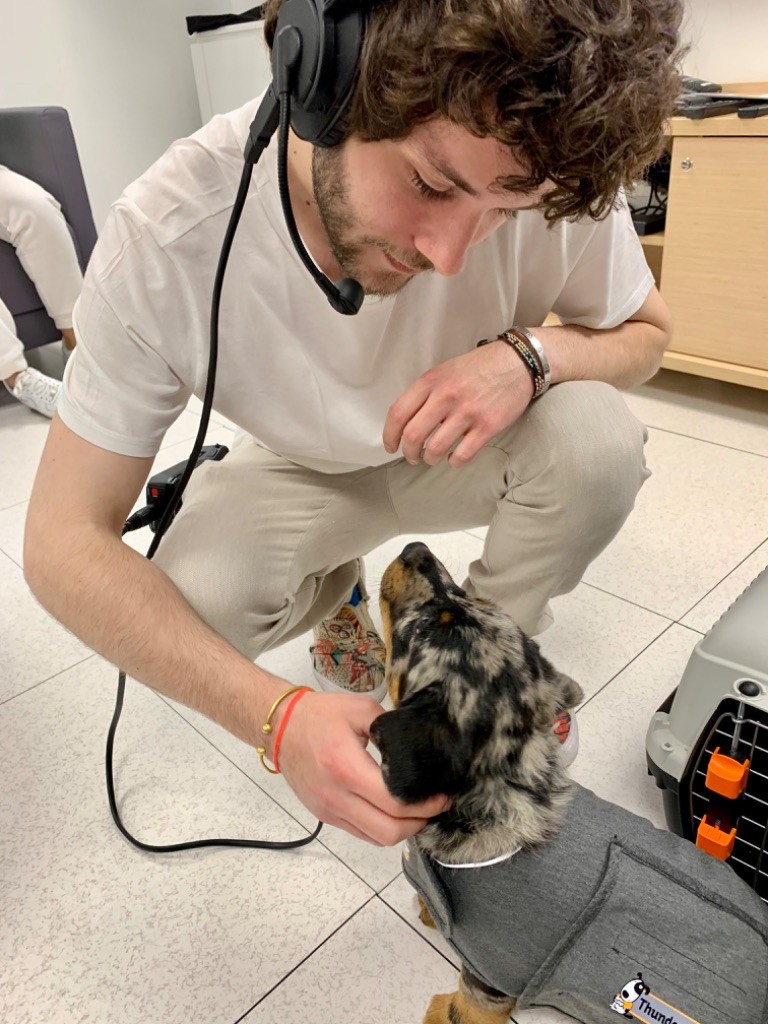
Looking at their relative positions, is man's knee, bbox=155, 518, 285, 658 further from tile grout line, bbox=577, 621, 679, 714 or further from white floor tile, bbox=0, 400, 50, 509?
white floor tile, bbox=0, 400, 50, 509

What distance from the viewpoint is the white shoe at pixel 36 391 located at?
2.46 m

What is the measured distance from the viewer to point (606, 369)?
3.68 ft

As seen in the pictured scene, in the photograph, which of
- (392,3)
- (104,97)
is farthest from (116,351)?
(104,97)

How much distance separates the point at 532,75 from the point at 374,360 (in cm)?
46

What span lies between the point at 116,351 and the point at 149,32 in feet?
11.2

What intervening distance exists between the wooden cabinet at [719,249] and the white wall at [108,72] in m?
2.69

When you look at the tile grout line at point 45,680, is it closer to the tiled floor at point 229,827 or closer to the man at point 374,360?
the tiled floor at point 229,827

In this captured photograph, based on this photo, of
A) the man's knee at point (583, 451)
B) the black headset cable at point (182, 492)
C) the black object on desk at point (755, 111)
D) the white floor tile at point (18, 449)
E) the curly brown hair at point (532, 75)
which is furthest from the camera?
the white floor tile at point (18, 449)

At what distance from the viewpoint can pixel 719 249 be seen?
78.5 inches

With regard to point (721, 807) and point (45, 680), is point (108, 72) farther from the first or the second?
point (721, 807)

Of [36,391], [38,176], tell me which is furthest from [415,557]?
[38,176]

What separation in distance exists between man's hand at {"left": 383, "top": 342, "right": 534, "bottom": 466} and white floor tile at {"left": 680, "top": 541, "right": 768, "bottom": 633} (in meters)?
0.76

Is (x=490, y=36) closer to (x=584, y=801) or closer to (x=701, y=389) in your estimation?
(x=584, y=801)

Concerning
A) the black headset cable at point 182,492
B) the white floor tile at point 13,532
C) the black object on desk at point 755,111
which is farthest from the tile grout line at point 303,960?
the black object on desk at point 755,111
